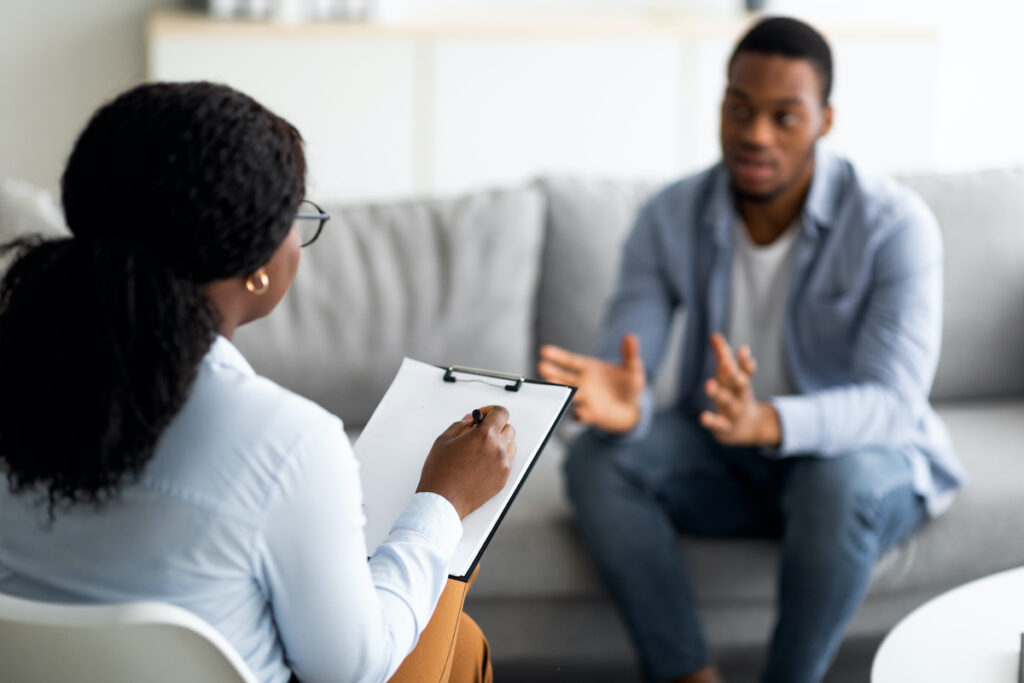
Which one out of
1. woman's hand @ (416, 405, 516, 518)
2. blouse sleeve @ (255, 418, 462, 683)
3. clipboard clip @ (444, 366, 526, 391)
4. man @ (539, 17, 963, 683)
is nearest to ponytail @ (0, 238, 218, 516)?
blouse sleeve @ (255, 418, 462, 683)

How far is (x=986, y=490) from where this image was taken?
175cm

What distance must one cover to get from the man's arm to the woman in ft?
3.00

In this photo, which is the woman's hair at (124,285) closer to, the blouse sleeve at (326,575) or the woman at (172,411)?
the woman at (172,411)

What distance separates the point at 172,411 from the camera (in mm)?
813

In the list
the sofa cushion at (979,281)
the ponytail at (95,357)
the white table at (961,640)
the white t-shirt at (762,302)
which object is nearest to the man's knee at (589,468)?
the white t-shirt at (762,302)

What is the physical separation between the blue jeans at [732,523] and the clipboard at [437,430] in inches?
21.5

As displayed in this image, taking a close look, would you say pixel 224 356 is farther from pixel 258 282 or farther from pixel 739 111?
pixel 739 111

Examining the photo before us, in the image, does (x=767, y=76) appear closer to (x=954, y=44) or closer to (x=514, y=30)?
(x=514, y=30)

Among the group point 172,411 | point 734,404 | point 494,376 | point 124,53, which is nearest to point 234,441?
point 172,411

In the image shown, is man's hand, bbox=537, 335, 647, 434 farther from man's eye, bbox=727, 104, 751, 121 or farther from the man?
man's eye, bbox=727, 104, 751, 121

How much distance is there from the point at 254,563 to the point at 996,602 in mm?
800

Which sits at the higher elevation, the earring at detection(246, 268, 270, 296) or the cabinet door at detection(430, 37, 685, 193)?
the earring at detection(246, 268, 270, 296)

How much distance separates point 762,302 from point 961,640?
81 centimetres

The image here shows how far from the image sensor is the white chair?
0.72m
